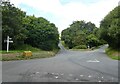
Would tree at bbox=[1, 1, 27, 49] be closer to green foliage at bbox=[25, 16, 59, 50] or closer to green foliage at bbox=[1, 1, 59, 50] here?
green foliage at bbox=[1, 1, 59, 50]

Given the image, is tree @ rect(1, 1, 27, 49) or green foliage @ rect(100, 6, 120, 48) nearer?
green foliage @ rect(100, 6, 120, 48)

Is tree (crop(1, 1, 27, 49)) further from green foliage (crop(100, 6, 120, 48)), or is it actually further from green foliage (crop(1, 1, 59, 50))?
green foliage (crop(100, 6, 120, 48))

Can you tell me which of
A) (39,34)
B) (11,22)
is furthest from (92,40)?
(11,22)

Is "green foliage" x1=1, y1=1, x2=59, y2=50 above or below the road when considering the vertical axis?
above

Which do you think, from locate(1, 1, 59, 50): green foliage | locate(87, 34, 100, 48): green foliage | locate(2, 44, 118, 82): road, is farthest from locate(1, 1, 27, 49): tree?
locate(87, 34, 100, 48): green foliage

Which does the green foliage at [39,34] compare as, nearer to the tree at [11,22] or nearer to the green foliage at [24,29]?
the green foliage at [24,29]

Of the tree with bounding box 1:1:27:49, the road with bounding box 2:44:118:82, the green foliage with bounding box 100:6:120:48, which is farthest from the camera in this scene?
the tree with bounding box 1:1:27:49

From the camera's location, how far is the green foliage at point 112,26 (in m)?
37.2

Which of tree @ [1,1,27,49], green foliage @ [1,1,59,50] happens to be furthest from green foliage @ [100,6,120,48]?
tree @ [1,1,27,49]

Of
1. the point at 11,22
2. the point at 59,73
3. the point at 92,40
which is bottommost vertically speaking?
the point at 59,73

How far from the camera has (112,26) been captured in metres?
38.1

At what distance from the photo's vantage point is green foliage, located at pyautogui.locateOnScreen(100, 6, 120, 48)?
37188mm

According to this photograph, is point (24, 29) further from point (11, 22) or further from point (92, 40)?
point (92, 40)

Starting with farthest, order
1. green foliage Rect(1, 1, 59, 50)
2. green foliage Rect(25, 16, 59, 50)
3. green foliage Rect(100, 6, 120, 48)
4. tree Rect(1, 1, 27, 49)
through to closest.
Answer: green foliage Rect(25, 16, 59, 50) → green foliage Rect(1, 1, 59, 50) → tree Rect(1, 1, 27, 49) → green foliage Rect(100, 6, 120, 48)
